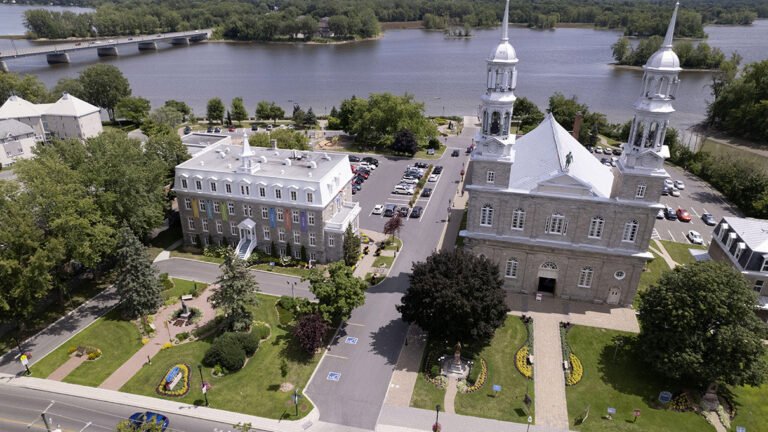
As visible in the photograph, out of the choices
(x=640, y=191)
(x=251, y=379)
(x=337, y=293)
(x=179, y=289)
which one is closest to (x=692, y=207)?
(x=640, y=191)

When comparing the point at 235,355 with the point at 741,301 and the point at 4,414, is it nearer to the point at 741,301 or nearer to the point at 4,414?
the point at 4,414

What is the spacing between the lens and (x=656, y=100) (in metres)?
42.4

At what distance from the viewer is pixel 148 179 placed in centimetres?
5678

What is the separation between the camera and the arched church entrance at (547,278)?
49000 millimetres

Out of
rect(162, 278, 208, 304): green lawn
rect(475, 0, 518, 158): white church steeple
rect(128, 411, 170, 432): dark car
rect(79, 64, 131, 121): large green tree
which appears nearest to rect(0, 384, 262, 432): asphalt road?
rect(128, 411, 170, 432): dark car

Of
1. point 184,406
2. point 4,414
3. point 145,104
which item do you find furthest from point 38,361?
point 145,104

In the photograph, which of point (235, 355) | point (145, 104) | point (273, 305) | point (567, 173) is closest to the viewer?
point (235, 355)

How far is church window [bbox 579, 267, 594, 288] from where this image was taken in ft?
158

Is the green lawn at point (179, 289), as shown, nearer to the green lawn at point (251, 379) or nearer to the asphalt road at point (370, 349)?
the green lawn at point (251, 379)

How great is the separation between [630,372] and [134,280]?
4577cm

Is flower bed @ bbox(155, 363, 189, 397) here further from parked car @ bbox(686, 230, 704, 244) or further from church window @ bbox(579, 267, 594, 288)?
parked car @ bbox(686, 230, 704, 244)

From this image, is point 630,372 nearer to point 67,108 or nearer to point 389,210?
point 389,210

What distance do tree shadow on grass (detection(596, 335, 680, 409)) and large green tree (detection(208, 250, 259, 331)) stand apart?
104 ft

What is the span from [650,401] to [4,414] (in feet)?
164
